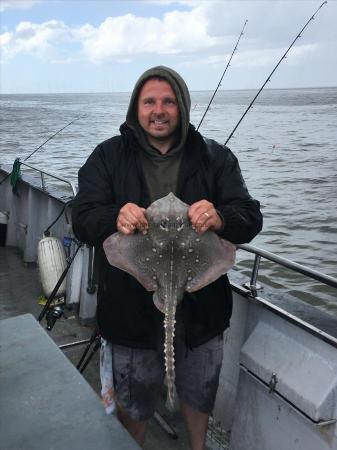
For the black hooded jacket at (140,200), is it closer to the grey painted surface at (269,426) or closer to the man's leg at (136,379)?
the man's leg at (136,379)

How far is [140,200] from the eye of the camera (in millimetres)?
2762

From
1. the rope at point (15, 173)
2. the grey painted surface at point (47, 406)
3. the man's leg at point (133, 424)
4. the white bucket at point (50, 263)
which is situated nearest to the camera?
the grey painted surface at point (47, 406)

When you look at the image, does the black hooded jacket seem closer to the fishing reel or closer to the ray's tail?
the ray's tail

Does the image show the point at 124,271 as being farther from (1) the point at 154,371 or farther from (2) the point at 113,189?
(1) the point at 154,371

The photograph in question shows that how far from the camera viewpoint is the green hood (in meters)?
2.69

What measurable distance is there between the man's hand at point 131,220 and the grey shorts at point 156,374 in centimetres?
85

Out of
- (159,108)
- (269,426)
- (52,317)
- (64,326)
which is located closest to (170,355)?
(269,426)

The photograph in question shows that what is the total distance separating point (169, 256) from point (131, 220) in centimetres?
30

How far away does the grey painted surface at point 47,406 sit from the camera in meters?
1.86

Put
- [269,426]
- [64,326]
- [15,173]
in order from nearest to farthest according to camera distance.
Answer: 1. [269,426]
2. [64,326]
3. [15,173]

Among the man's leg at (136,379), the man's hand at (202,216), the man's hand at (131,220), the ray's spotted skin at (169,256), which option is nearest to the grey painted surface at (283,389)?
the man's leg at (136,379)

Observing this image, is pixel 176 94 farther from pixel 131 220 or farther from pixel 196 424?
pixel 196 424

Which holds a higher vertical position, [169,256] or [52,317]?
[169,256]

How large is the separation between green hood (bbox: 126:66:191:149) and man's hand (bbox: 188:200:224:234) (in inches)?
21.1
